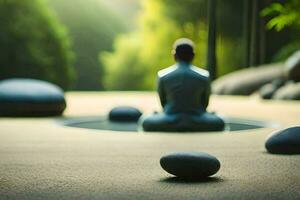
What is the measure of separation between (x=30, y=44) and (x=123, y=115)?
1230 centimetres

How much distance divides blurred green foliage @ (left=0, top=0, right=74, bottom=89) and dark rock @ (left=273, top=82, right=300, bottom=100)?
7794mm

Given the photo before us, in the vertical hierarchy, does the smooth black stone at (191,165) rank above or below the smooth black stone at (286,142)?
below

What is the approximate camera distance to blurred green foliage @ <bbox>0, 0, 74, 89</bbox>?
1948cm

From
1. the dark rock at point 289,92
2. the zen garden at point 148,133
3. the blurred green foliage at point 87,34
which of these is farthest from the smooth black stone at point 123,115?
the blurred green foliage at point 87,34

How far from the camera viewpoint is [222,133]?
6.26 m

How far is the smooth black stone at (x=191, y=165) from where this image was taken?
3.36 m

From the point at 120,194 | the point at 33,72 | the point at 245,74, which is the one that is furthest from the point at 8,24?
the point at 120,194

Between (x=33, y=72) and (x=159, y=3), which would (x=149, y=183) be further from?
(x=159, y=3)

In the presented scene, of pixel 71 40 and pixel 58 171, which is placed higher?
pixel 71 40

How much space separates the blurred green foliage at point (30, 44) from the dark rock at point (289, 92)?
25.6 ft

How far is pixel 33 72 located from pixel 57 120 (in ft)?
38.4

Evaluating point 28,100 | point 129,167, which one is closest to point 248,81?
point 28,100

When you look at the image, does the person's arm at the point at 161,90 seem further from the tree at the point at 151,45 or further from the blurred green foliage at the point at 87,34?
the blurred green foliage at the point at 87,34

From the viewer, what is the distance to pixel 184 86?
6.44 metres
